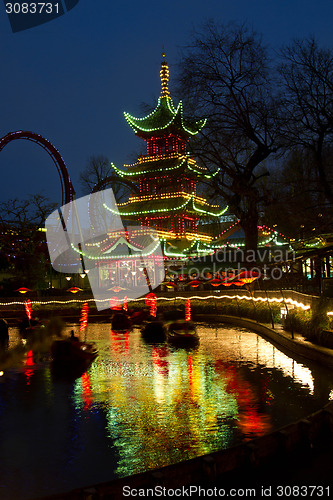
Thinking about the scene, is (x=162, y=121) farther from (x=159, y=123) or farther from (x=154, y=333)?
(x=154, y=333)

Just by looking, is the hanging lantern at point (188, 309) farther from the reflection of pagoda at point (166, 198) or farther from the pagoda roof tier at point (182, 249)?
the pagoda roof tier at point (182, 249)

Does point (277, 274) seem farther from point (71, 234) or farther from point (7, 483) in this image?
point (7, 483)

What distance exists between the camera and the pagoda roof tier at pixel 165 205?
2397 inches

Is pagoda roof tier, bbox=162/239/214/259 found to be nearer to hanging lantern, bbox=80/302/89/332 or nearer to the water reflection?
hanging lantern, bbox=80/302/89/332

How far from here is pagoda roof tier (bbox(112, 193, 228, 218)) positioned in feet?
200

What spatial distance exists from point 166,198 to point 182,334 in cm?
3812

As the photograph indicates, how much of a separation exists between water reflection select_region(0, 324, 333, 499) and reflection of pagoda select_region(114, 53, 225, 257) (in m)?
40.2

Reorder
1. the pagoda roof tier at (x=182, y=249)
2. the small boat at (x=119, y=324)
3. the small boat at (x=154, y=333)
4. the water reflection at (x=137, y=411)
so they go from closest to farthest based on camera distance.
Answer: the water reflection at (x=137, y=411)
the small boat at (x=154, y=333)
the small boat at (x=119, y=324)
the pagoda roof tier at (x=182, y=249)

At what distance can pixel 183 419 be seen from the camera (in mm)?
11688

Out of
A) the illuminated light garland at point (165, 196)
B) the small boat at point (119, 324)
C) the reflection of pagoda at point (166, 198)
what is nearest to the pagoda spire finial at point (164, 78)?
the reflection of pagoda at point (166, 198)

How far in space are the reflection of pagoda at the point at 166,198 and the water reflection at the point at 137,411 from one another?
40.2m

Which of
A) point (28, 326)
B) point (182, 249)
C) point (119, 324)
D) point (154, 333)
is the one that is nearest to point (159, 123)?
point (182, 249)

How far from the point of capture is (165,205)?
202ft

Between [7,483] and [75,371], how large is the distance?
10244 mm
